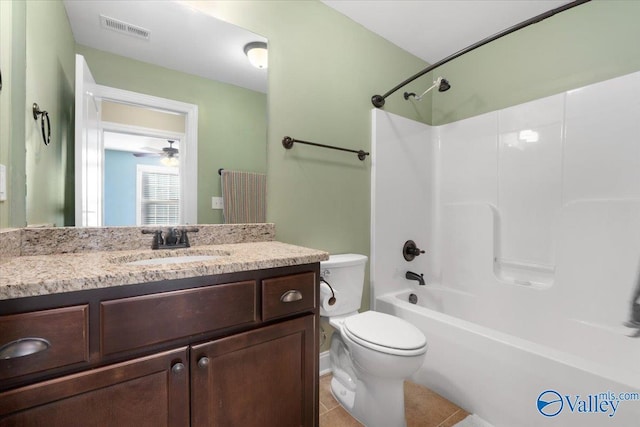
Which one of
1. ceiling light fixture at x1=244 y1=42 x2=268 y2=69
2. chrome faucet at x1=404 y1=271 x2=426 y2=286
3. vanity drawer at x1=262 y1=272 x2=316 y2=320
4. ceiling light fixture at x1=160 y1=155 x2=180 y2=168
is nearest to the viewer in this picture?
vanity drawer at x1=262 y1=272 x2=316 y2=320

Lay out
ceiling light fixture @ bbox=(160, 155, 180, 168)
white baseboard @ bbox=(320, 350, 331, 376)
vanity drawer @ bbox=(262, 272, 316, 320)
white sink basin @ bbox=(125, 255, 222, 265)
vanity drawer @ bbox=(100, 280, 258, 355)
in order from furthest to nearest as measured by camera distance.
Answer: white baseboard @ bbox=(320, 350, 331, 376) < ceiling light fixture @ bbox=(160, 155, 180, 168) < white sink basin @ bbox=(125, 255, 222, 265) < vanity drawer @ bbox=(262, 272, 316, 320) < vanity drawer @ bbox=(100, 280, 258, 355)

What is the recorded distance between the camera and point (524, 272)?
6.33 ft

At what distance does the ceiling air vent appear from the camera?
1202 mm

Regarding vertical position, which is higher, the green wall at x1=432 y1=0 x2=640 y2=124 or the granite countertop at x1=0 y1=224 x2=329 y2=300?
the green wall at x1=432 y1=0 x2=640 y2=124

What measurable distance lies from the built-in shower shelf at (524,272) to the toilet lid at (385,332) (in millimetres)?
1112

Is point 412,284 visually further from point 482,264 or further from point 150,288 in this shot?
point 150,288

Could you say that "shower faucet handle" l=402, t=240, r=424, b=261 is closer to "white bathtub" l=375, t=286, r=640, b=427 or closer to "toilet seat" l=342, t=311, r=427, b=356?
"white bathtub" l=375, t=286, r=640, b=427

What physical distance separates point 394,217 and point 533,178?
0.97 metres

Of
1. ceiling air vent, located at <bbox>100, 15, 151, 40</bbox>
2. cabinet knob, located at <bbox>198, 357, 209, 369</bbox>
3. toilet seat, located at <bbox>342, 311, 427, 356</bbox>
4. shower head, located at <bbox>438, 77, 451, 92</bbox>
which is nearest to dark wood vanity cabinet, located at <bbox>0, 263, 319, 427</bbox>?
cabinet knob, located at <bbox>198, 357, 209, 369</bbox>

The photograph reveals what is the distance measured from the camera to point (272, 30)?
162 cm

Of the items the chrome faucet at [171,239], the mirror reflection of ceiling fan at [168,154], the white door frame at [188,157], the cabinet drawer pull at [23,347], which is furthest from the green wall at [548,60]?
the cabinet drawer pull at [23,347]

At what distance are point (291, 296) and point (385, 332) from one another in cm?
56

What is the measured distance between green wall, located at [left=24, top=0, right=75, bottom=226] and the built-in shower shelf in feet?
8.42

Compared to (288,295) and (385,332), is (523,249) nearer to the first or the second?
(385,332)
